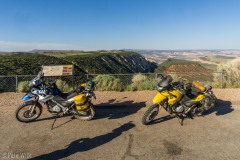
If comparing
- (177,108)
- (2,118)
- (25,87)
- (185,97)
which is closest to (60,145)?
(2,118)

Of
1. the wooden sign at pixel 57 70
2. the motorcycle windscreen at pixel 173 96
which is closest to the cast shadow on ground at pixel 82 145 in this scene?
the motorcycle windscreen at pixel 173 96

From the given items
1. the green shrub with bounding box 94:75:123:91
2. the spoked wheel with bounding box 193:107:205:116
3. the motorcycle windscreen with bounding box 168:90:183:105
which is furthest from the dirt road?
the green shrub with bounding box 94:75:123:91

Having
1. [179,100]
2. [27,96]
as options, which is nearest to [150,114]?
[179,100]

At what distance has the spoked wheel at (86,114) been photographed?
20.7 ft

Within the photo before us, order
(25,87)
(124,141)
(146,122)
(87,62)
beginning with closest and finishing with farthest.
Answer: (124,141), (146,122), (25,87), (87,62)

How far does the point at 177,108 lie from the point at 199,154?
1831 mm

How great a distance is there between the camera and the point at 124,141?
502cm

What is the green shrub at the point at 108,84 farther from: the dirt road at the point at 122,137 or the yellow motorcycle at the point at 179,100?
the yellow motorcycle at the point at 179,100

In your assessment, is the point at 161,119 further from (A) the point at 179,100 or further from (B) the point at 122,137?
(B) the point at 122,137

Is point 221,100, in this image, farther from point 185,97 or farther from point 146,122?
point 146,122

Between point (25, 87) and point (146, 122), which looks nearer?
point (146, 122)

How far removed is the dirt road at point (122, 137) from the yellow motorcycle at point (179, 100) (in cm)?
26

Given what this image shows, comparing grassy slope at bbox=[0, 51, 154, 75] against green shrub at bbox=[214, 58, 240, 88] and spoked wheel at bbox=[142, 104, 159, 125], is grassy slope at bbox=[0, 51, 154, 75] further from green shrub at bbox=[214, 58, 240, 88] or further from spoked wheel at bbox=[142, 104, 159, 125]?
spoked wheel at bbox=[142, 104, 159, 125]

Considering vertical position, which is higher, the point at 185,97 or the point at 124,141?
the point at 185,97
